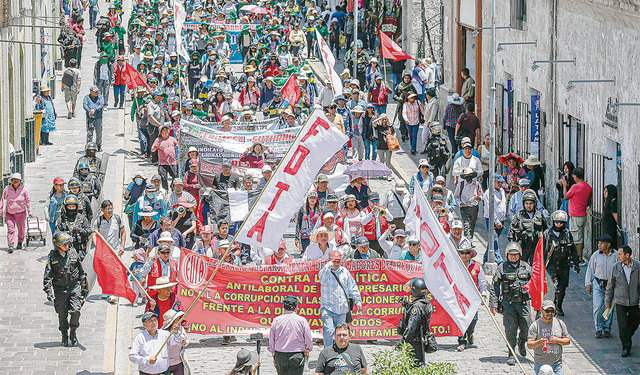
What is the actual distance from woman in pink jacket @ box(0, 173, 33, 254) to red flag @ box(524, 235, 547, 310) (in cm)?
993

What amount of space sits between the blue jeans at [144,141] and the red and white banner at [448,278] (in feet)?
53.2

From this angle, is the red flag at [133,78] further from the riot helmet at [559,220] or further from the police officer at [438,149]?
the riot helmet at [559,220]

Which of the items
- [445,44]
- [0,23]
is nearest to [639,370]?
[0,23]

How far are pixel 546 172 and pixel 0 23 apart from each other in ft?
40.1

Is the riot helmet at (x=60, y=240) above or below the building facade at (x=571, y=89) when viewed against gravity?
below

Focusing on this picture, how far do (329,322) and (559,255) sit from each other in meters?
4.64

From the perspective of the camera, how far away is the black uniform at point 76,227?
19.1 meters

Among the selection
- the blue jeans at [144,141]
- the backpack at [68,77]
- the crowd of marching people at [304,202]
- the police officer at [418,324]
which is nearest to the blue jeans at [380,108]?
the crowd of marching people at [304,202]

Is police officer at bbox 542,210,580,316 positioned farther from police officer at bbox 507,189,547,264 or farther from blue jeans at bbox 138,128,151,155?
blue jeans at bbox 138,128,151,155

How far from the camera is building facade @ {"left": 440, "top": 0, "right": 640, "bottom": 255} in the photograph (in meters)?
19.8

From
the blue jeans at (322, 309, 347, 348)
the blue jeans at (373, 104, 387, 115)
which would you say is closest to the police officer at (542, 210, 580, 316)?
the blue jeans at (322, 309, 347, 348)

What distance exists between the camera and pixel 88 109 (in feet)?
93.6

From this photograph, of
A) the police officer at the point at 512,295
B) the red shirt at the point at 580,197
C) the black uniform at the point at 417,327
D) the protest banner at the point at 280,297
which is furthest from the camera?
the red shirt at the point at 580,197

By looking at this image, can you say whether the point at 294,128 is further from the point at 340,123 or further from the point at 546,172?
the point at 546,172
